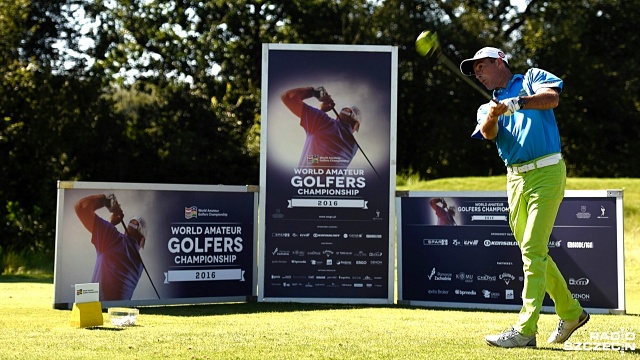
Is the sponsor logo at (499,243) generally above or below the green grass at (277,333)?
above

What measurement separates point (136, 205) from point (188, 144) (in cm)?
1873

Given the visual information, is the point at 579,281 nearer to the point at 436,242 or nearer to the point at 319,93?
the point at 436,242

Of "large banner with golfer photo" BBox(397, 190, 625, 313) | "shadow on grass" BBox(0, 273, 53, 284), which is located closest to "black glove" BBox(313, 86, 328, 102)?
"large banner with golfer photo" BBox(397, 190, 625, 313)

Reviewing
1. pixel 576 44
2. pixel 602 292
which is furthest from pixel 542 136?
pixel 576 44

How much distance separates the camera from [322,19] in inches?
1278

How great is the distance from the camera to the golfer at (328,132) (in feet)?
37.9

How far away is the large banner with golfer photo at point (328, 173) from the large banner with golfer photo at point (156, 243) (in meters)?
0.29

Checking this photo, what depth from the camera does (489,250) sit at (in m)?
11.2

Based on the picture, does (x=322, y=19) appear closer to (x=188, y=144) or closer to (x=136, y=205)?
(x=188, y=144)

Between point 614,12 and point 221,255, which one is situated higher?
point 614,12

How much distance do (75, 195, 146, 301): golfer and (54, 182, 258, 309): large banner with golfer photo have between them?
0.03ft

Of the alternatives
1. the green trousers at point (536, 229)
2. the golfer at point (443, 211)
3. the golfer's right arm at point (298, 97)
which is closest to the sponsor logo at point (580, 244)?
the golfer at point (443, 211)

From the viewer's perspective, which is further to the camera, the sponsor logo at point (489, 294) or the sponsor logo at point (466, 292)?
the sponsor logo at point (466, 292)

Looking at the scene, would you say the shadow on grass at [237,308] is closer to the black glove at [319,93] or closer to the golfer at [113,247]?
the golfer at [113,247]
